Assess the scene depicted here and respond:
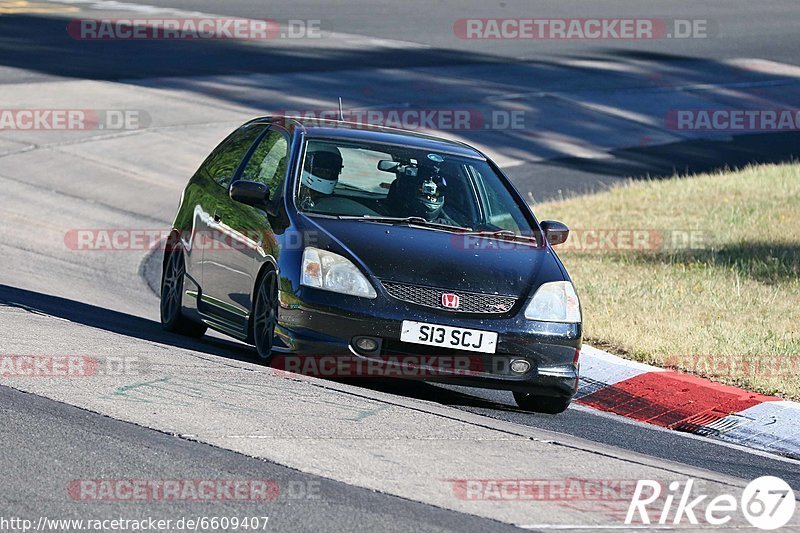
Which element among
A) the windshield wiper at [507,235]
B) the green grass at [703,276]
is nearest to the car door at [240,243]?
the windshield wiper at [507,235]

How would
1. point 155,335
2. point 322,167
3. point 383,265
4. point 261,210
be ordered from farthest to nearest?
point 155,335 → point 322,167 → point 261,210 → point 383,265

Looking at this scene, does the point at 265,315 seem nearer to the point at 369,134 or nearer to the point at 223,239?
the point at 223,239

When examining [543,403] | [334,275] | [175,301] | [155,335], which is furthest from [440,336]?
[175,301]

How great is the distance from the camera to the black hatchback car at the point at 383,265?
8.23m

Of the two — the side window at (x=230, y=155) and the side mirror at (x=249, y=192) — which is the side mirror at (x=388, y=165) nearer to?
the side mirror at (x=249, y=192)

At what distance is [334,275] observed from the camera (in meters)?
8.34

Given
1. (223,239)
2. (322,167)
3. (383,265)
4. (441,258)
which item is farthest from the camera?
(223,239)

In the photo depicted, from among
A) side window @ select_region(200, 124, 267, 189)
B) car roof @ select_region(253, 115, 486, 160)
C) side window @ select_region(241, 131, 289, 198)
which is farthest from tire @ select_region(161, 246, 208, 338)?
car roof @ select_region(253, 115, 486, 160)

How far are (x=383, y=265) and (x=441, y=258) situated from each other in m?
0.36

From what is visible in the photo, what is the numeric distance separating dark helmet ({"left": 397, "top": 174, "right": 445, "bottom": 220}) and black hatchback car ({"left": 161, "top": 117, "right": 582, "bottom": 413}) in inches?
0.4

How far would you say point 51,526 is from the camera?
5.38 m

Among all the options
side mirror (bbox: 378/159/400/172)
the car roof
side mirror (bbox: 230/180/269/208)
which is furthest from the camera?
the car roof

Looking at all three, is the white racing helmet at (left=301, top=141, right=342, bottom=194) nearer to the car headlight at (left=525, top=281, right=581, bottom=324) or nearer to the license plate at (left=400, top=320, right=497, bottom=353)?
the license plate at (left=400, top=320, right=497, bottom=353)

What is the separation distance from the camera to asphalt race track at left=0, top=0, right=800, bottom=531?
6.16m
